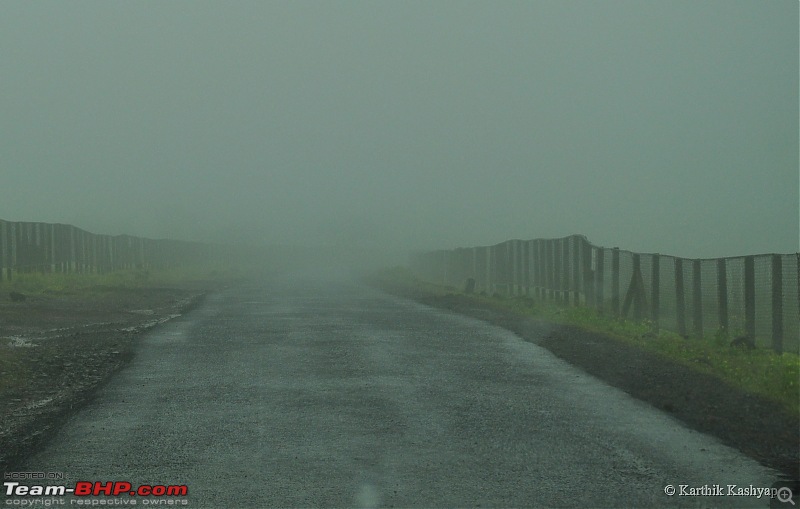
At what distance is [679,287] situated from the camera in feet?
61.5

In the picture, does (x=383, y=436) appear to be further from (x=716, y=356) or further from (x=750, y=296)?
(x=750, y=296)

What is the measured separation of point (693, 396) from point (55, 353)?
30.6 feet

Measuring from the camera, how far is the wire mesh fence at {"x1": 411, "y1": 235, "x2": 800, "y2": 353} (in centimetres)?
1485

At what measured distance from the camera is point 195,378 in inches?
480

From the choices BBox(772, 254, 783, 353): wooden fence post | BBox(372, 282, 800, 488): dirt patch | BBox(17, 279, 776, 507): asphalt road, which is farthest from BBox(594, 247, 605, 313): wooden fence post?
BBox(17, 279, 776, 507): asphalt road

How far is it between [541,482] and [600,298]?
1758 centimetres

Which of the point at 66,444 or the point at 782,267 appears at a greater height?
the point at 782,267

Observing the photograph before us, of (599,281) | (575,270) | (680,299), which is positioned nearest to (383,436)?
(680,299)

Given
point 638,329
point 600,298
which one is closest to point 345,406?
point 638,329

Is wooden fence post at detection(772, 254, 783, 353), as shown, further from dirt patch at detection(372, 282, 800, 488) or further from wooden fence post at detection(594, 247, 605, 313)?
wooden fence post at detection(594, 247, 605, 313)

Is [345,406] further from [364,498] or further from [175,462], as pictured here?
[364,498]

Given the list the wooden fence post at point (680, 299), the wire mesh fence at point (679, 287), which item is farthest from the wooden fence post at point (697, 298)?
the wooden fence post at point (680, 299)

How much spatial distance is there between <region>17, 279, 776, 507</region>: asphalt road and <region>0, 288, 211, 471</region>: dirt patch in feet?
1.00

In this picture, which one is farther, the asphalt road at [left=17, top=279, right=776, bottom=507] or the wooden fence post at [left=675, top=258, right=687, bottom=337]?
the wooden fence post at [left=675, top=258, right=687, bottom=337]
